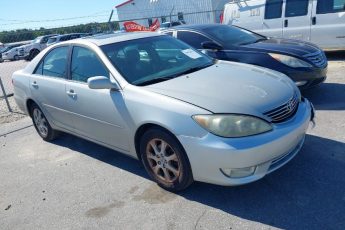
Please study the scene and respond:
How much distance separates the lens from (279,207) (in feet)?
10.3

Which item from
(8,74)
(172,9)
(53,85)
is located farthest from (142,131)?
(172,9)

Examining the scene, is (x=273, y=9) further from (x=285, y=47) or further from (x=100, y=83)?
(x=100, y=83)

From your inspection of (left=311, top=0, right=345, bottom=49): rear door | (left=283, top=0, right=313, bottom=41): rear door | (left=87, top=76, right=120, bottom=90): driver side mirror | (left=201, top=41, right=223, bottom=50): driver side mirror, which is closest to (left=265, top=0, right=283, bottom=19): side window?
(left=283, top=0, right=313, bottom=41): rear door

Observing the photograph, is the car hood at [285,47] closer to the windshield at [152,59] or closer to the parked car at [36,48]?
the windshield at [152,59]

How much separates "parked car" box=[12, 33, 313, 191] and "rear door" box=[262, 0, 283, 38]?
5.82 metres

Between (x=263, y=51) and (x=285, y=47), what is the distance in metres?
0.40

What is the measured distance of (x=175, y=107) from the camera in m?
3.24

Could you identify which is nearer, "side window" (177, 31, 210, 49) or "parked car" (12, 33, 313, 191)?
"parked car" (12, 33, 313, 191)

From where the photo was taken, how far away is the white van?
8.84 metres

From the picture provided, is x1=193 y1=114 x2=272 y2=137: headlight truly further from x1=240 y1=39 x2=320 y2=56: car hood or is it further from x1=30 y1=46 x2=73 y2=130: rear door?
x1=240 y1=39 x2=320 y2=56: car hood

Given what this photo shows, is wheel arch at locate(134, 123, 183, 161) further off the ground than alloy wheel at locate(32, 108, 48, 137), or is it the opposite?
wheel arch at locate(134, 123, 183, 161)

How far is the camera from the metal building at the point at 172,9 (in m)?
32.4

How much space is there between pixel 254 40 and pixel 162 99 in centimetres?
379

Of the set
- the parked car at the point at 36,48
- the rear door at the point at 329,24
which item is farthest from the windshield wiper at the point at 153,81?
the parked car at the point at 36,48
